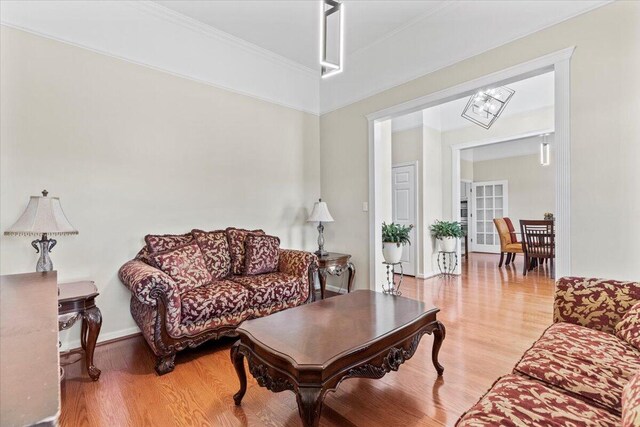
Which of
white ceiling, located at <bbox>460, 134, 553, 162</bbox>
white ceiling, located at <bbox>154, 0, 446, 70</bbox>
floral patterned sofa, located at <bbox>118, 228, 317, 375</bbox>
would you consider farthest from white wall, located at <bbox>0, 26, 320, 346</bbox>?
white ceiling, located at <bbox>460, 134, 553, 162</bbox>

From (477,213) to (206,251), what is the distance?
8.05 m

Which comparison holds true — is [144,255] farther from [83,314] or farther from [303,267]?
[303,267]

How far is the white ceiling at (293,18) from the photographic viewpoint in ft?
9.82

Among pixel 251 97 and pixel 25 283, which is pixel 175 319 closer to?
pixel 25 283

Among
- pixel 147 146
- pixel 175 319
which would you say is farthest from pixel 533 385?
pixel 147 146

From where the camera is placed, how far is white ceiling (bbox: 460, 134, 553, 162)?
24.6 feet

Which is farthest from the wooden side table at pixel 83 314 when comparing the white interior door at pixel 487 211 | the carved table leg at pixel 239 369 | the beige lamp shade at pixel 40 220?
the white interior door at pixel 487 211

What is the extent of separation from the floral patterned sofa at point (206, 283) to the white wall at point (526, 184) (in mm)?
7214

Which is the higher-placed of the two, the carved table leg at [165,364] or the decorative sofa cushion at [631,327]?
the decorative sofa cushion at [631,327]

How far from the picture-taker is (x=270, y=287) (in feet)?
9.16

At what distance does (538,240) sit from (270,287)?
188 inches

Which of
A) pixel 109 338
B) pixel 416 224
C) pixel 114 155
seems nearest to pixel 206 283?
pixel 109 338

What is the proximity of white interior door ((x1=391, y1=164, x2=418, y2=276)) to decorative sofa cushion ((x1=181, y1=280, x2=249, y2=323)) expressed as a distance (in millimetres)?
3338

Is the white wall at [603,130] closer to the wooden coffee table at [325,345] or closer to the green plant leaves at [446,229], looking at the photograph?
the wooden coffee table at [325,345]
